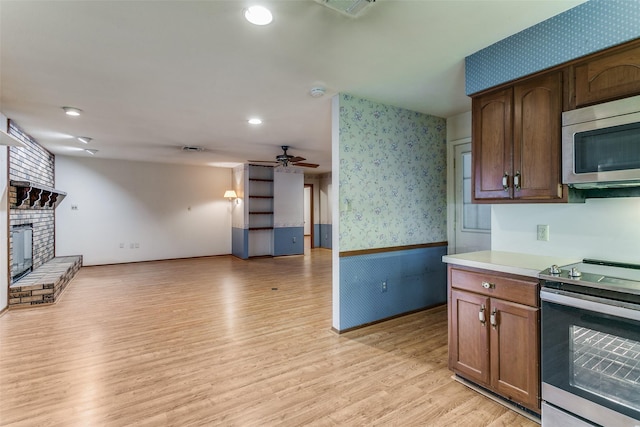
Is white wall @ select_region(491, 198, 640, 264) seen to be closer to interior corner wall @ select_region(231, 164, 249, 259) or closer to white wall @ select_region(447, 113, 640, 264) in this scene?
white wall @ select_region(447, 113, 640, 264)

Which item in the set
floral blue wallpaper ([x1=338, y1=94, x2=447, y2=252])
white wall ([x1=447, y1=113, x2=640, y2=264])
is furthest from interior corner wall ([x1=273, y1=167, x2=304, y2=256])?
white wall ([x1=447, y1=113, x2=640, y2=264])

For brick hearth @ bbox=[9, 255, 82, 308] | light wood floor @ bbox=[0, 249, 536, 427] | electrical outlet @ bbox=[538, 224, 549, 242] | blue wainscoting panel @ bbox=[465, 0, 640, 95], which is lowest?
light wood floor @ bbox=[0, 249, 536, 427]

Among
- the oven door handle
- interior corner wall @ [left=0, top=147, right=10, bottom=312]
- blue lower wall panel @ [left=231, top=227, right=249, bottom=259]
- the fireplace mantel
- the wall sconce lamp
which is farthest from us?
the wall sconce lamp

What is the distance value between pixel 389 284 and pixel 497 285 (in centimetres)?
169

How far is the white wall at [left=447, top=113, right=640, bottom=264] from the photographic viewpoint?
1.98 m

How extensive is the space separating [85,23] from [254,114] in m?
2.11

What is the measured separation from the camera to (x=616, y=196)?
2.02m

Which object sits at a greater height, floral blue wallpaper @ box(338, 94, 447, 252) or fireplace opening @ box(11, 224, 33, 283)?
floral blue wallpaper @ box(338, 94, 447, 252)

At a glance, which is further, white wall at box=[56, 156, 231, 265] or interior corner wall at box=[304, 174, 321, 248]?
interior corner wall at box=[304, 174, 321, 248]

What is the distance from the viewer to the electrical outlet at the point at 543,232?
2.37 meters

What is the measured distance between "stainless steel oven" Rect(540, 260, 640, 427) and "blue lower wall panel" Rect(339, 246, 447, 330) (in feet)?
6.02

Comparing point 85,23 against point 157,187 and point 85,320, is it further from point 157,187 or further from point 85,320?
point 157,187

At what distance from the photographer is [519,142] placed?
2.23 metres

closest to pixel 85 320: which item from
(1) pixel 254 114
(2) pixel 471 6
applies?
(1) pixel 254 114
